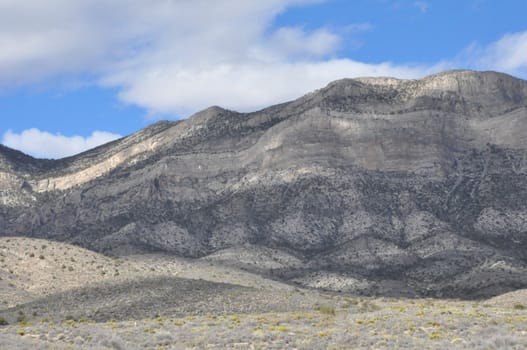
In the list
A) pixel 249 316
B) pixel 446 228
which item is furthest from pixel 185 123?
pixel 249 316

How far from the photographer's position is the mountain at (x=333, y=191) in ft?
416

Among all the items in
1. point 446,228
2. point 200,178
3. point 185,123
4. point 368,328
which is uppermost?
point 185,123

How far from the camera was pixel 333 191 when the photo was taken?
143750mm

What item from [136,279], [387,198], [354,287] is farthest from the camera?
[387,198]

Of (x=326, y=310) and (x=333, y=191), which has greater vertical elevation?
(x=333, y=191)

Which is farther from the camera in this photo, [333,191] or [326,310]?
[333,191]

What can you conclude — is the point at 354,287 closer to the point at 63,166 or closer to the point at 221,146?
the point at 221,146

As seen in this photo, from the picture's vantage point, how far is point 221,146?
543 feet

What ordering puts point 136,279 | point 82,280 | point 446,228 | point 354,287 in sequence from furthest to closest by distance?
point 446,228, point 354,287, point 82,280, point 136,279

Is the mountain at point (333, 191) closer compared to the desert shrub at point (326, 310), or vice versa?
the desert shrub at point (326, 310)

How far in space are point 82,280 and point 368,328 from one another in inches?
1740

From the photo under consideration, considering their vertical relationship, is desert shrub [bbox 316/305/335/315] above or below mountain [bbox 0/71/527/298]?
below

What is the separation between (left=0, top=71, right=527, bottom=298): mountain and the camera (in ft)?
416

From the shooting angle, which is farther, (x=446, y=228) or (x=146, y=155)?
(x=146, y=155)
